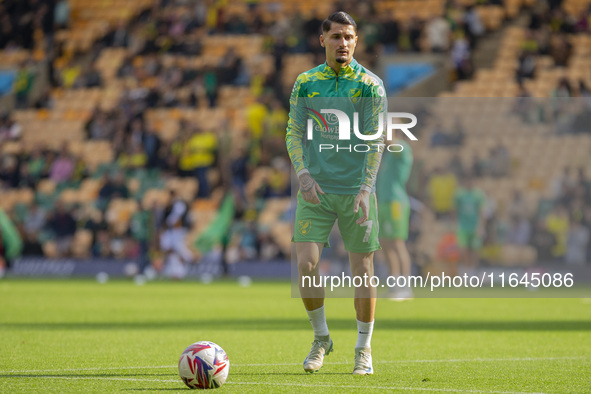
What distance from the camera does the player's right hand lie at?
687cm

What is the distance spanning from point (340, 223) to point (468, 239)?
9.99 meters

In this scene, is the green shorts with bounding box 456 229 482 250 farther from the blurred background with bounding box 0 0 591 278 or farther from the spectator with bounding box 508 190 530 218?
the spectator with bounding box 508 190 530 218

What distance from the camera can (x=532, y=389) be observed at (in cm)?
602

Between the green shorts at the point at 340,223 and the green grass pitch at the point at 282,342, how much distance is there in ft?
2.80

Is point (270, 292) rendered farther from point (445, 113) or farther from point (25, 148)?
point (25, 148)

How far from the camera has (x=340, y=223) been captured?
23.1 feet

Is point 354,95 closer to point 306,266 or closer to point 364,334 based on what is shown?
point 306,266

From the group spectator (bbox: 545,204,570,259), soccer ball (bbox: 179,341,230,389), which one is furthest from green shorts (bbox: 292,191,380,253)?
spectator (bbox: 545,204,570,259)

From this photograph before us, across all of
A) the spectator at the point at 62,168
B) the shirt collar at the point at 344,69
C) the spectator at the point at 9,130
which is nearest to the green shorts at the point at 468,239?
the shirt collar at the point at 344,69

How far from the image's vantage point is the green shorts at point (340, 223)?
6.91 m

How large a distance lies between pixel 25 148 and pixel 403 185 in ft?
52.9

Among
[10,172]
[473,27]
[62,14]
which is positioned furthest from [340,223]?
[62,14]

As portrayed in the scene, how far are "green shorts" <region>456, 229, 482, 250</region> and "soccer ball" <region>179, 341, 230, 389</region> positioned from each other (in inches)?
425

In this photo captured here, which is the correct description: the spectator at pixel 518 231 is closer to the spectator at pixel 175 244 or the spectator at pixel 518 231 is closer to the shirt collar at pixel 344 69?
Result: the spectator at pixel 175 244
